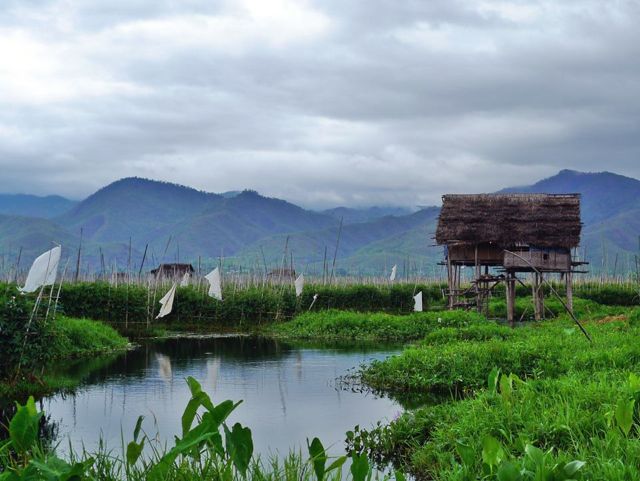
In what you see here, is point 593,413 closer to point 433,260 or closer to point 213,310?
point 213,310

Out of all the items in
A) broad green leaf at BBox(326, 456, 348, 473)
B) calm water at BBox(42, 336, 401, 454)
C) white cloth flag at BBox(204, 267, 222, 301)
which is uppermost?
white cloth flag at BBox(204, 267, 222, 301)

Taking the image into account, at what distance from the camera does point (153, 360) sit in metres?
17.2

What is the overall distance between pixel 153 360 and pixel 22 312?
517cm

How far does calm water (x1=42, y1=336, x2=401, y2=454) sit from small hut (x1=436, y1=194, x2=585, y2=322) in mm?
9332

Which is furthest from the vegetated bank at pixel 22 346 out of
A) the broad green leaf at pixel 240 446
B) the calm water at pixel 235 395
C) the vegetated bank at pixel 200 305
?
the vegetated bank at pixel 200 305

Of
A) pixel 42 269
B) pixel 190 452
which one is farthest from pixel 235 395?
pixel 190 452

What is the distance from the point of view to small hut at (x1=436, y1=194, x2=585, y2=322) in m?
26.8

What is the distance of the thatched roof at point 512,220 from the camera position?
27.0 m

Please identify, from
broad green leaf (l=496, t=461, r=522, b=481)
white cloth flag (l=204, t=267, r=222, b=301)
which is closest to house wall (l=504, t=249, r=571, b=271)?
white cloth flag (l=204, t=267, r=222, b=301)

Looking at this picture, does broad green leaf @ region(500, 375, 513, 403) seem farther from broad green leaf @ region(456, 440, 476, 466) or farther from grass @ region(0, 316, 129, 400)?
grass @ region(0, 316, 129, 400)

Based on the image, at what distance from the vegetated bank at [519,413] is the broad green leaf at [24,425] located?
2550 millimetres

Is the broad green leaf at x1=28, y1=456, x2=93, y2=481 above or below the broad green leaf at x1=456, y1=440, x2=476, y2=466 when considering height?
above

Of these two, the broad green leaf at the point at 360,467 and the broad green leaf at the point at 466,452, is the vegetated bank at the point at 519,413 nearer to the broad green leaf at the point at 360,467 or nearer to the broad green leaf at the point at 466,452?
the broad green leaf at the point at 466,452

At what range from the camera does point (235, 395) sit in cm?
1241
